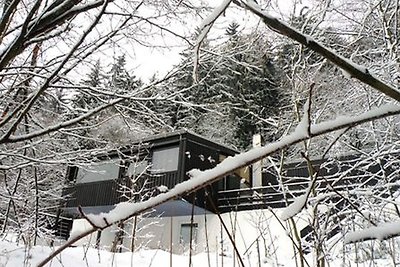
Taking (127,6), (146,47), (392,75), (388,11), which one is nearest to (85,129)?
(146,47)

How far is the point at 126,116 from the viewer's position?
4.64m

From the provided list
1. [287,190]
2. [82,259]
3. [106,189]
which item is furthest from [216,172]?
[106,189]

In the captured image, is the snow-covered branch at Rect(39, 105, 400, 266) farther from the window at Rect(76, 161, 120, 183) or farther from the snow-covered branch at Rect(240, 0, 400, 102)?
the window at Rect(76, 161, 120, 183)

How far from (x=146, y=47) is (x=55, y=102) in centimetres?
131

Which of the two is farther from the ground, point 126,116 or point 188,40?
point 188,40

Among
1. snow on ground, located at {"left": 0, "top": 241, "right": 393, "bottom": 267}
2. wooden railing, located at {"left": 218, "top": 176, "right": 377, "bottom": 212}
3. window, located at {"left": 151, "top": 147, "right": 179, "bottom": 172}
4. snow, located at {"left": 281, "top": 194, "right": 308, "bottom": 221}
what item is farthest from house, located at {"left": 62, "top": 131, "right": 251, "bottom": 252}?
snow, located at {"left": 281, "top": 194, "right": 308, "bottom": 221}

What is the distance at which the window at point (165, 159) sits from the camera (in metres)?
15.4

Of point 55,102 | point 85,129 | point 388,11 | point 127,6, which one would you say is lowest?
point 85,129

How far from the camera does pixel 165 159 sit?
15891mm

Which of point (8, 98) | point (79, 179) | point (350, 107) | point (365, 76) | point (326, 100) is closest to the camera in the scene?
point (365, 76)

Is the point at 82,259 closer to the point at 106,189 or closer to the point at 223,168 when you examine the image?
the point at 223,168

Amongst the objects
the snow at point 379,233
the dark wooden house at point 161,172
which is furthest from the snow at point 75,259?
the dark wooden house at point 161,172

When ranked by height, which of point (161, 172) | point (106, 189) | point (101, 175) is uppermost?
point (101, 175)

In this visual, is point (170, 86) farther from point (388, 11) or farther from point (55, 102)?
point (388, 11)
